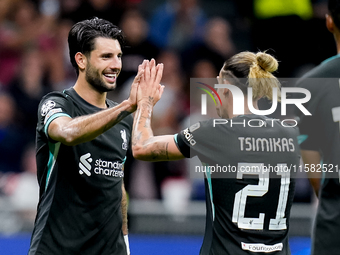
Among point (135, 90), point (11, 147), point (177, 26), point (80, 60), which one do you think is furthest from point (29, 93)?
point (135, 90)

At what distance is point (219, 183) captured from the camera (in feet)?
11.1

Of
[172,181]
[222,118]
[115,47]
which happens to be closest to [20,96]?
[172,181]

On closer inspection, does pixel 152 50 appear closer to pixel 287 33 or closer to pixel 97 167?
pixel 287 33

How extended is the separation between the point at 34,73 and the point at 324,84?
6.42 m

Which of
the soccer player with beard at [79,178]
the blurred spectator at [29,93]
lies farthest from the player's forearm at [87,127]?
the blurred spectator at [29,93]

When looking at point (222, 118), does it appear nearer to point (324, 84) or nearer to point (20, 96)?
point (324, 84)

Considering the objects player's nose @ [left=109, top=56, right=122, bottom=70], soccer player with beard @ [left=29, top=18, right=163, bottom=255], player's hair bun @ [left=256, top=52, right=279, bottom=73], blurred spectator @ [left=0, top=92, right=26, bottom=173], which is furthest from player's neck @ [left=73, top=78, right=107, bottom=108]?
blurred spectator @ [left=0, top=92, right=26, bottom=173]

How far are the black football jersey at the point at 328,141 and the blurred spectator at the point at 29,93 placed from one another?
5561mm

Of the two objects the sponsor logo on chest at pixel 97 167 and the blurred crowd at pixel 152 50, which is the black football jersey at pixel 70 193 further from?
the blurred crowd at pixel 152 50

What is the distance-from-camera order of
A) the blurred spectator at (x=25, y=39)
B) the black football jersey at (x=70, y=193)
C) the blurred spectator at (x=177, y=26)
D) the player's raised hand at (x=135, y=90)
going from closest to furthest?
the player's raised hand at (x=135, y=90)
the black football jersey at (x=70, y=193)
the blurred spectator at (x=25, y=39)
the blurred spectator at (x=177, y=26)

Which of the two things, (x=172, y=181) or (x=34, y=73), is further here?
(x=34, y=73)

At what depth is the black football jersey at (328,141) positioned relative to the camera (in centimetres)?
328

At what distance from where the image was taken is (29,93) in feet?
27.0

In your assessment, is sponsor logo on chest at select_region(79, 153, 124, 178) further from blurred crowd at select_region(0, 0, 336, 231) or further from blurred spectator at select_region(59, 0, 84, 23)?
blurred spectator at select_region(59, 0, 84, 23)
